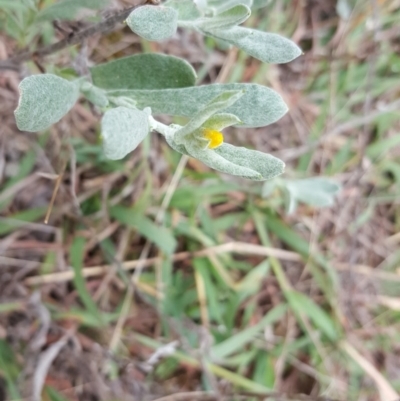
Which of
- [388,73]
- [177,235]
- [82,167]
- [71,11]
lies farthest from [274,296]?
[71,11]

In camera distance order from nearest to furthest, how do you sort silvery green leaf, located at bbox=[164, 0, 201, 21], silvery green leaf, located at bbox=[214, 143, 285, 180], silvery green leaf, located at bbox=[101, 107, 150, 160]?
silvery green leaf, located at bbox=[101, 107, 150, 160] < silvery green leaf, located at bbox=[214, 143, 285, 180] < silvery green leaf, located at bbox=[164, 0, 201, 21]

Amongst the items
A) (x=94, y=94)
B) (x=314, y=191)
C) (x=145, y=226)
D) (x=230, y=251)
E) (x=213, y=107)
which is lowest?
(x=230, y=251)

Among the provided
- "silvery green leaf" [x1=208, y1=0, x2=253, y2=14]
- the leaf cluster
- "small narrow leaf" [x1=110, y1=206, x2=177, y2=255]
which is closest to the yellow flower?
the leaf cluster

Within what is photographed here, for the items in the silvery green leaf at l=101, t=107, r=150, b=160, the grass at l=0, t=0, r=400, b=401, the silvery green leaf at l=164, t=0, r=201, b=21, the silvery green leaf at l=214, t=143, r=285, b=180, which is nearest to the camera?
the silvery green leaf at l=101, t=107, r=150, b=160

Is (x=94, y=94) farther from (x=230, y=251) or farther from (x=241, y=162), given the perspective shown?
(x=230, y=251)

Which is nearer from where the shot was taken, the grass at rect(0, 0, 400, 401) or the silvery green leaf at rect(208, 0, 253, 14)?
the silvery green leaf at rect(208, 0, 253, 14)

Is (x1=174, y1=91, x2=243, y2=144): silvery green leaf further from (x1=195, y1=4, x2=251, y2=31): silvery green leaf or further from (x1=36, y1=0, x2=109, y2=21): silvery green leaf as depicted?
(x1=36, y1=0, x2=109, y2=21): silvery green leaf

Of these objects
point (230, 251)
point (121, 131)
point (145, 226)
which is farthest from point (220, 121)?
point (230, 251)

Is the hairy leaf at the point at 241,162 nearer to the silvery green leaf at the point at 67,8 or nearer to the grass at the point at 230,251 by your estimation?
the silvery green leaf at the point at 67,8
